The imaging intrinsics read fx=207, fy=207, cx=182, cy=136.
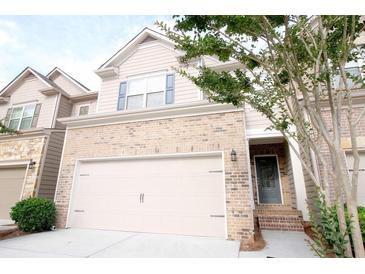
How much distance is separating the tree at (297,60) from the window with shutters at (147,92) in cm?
453

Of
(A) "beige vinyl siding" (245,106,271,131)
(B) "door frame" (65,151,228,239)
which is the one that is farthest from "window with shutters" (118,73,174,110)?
(A) "beige vinyl siding" (245,106,271,131)

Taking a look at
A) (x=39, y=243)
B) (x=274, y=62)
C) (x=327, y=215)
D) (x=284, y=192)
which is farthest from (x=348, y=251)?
(x=39, y=243)

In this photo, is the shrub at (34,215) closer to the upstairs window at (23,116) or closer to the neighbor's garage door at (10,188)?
the neighbor's garage door at (10,188)

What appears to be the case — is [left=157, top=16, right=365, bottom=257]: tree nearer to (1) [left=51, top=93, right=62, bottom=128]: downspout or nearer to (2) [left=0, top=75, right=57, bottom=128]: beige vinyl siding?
(1) [left=51, top=93, right=62, bottom=128]: downspout

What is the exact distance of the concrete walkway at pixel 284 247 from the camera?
4203mm

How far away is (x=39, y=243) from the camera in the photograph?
5.18 m

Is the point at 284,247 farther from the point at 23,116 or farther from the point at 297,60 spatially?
the point at 23,116

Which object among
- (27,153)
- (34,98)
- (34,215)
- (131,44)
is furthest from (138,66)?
(34,215)

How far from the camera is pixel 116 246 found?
15.8ft

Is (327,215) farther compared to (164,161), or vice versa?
(164,161)

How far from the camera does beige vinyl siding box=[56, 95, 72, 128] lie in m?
11.1

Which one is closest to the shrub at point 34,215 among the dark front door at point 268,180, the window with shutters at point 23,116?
the window with shutters at point 23,116
